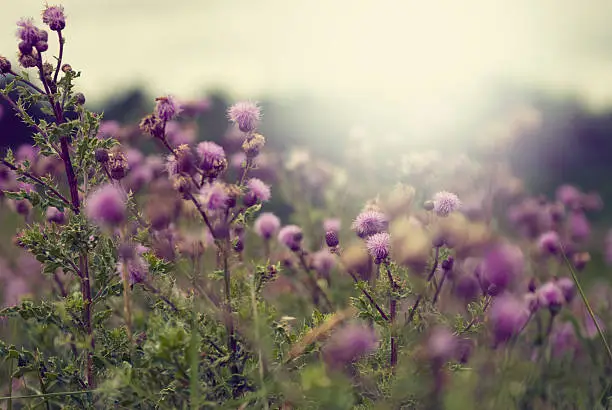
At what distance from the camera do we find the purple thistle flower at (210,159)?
6.23 ft

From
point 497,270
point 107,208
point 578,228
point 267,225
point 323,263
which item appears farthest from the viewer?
point 578,228

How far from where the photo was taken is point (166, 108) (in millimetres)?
1940

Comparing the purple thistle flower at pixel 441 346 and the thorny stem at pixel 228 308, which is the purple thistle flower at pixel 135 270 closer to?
the thorny stem at pixel 228 308

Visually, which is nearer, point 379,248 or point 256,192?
point 379,248

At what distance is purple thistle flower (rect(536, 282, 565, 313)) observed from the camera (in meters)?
2.59

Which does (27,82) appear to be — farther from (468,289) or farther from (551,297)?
(551,297)

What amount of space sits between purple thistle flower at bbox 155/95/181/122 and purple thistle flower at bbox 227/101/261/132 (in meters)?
0.21

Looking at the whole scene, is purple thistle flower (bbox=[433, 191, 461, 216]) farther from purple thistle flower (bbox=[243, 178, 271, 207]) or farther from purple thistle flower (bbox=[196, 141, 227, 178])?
purple thistle flower (bbox=[196, 141, 227, 178])

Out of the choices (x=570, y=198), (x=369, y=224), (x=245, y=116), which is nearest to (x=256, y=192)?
(x=245, y=116)

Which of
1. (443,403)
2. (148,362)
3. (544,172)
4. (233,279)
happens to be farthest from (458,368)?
(544,172)

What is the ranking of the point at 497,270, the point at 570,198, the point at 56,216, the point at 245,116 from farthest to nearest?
1. the point at 570,198
2. the point at 56,216
3. the point at 245,116
4. the point at 497,270

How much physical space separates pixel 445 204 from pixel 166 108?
893 mm

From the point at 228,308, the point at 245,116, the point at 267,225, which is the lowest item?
the point at 267,225

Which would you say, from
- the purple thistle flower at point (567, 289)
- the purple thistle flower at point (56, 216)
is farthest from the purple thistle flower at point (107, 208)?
the purple thistle flower at point (567, 289)
